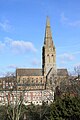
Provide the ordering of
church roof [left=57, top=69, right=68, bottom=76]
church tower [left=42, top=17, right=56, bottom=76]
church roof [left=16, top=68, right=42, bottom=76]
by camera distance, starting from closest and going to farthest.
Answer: church roof [left=57, top=69, right=68, bottom=76]
church tower [left=42, top=17, right=56, bottom=76]
church roof [left=16, top=68, right=42, bottom=76]

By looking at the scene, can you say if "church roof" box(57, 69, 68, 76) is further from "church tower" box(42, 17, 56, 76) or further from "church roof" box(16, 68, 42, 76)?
"church roof" box(16, 68, 42, 76)

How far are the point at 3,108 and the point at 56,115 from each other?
16.4 meters

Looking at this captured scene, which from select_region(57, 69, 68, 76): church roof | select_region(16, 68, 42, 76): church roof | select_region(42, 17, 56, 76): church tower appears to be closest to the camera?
select_region(57, 69, 68, 76): church roof

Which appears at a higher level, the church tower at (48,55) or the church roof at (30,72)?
the church tower at (48,55)

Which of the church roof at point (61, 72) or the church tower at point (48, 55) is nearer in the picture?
the church roof at point (61, 72)

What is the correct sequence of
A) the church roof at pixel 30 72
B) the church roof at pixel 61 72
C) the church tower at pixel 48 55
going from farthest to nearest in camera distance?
the church roof at pixel 30 72 → the church tower at pixel 48 55 → the church roof at pixel 61 72

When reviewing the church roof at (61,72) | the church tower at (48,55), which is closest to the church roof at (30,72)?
the church tower at (48,55)

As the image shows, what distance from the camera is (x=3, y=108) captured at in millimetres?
39406

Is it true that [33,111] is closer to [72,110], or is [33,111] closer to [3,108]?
[3,108]

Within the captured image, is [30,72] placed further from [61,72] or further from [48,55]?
[61,72]

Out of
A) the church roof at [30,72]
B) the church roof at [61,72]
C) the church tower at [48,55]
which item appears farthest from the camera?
the church roof at [30,72]

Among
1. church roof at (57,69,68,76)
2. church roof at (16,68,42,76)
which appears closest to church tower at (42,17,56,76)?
church roof at (57,69,68,76)

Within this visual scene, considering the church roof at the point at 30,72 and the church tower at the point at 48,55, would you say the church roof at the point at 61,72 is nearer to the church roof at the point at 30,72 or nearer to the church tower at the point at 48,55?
the church tower at the point at 48,55

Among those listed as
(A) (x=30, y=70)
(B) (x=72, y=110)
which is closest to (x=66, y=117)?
(B) (x=72, y=110)
